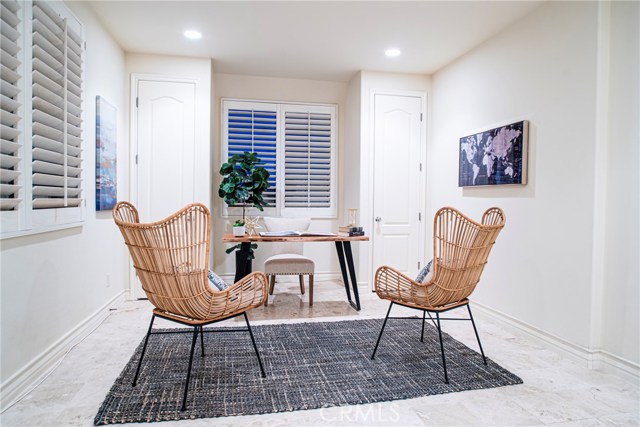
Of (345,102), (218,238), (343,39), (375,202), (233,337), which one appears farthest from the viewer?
(345,102)

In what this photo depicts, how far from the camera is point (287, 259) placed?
12.7 ft

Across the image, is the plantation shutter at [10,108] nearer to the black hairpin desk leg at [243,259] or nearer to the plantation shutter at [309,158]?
the black hairpin desk leg at [243,259]

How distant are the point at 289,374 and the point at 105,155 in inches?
102

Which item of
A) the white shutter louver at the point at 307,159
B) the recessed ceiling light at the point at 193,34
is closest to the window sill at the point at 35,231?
the recessed ceiling light at the point at 193,34

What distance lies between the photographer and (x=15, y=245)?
2.07m

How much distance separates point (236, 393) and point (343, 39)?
10.8 feet

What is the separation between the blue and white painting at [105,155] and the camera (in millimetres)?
3307

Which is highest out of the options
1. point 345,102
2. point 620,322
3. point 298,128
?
point 345,102

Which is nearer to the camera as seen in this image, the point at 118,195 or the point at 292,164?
the point at 118,195

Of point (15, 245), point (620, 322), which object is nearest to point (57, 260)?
point (15, 245)

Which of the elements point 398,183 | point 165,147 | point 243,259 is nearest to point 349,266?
point 243,259

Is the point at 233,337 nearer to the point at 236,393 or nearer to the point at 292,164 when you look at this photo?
the point at 236,393

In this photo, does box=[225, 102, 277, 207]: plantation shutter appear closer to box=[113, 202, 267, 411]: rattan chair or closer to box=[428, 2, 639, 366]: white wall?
box=[428, 2, 639, 366]: white wall

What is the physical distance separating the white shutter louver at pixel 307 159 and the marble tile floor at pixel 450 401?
262 cm
